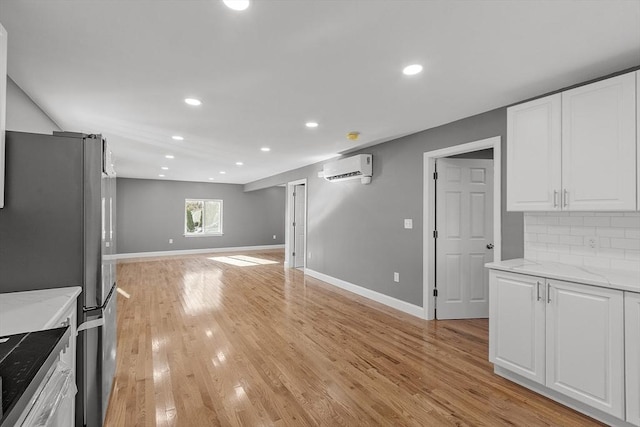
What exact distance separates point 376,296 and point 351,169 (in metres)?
2.05

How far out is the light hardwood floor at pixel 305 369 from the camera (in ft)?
6.70

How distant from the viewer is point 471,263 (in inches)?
157

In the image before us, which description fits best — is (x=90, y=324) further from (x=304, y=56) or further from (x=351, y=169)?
(x=351, y=169)

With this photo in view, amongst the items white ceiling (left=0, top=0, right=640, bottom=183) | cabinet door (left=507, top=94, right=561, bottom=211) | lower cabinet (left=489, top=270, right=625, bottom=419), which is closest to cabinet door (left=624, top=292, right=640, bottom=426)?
lower cabinet (left=489, top=270, right=625, bottom=419)

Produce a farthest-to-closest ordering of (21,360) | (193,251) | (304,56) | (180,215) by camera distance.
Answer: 1. (193,251)
2. (180,215)
3. (304,56)
4. (21,360)

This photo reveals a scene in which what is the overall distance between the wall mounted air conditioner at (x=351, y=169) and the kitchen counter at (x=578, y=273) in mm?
2600

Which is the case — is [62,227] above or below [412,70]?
below

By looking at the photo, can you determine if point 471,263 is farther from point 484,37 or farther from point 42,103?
point 42,103

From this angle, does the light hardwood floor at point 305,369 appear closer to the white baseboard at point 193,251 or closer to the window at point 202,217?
the white baseboard at point 193,251

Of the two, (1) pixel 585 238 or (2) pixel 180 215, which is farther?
(2) pixel 180 215

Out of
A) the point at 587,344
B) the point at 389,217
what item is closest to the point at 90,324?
the point at 587,344

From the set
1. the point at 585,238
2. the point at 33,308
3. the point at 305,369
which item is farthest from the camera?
the point at 305,369

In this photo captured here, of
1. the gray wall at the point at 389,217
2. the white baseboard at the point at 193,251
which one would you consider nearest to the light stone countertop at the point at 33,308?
the gray wall at the point at 389,217

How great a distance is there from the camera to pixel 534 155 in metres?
2.55
